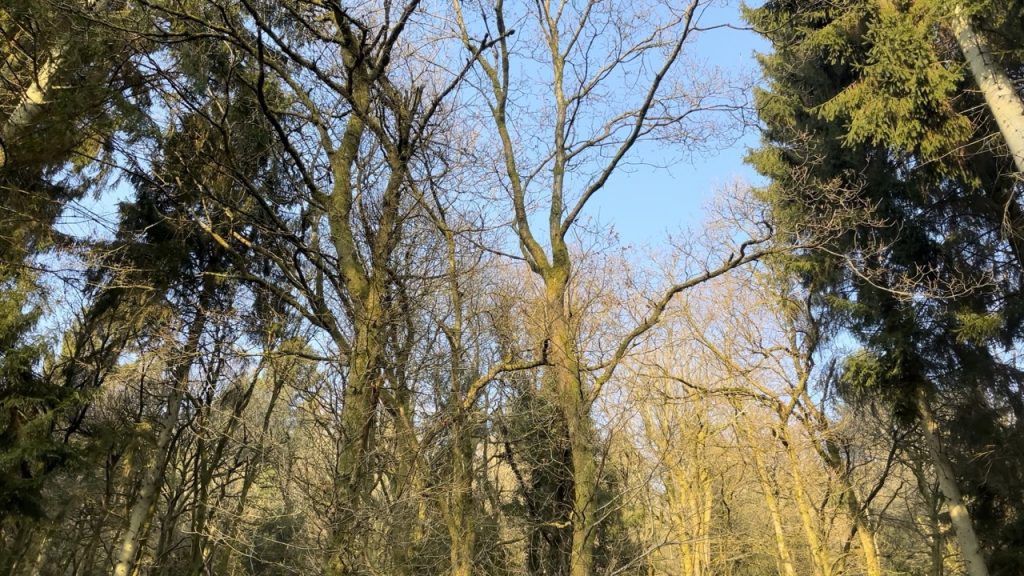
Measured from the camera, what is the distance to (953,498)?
8664 mm

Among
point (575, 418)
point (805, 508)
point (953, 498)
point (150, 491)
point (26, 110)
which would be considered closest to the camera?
point (575, 418)

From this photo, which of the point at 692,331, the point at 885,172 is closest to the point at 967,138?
the point at 885,172

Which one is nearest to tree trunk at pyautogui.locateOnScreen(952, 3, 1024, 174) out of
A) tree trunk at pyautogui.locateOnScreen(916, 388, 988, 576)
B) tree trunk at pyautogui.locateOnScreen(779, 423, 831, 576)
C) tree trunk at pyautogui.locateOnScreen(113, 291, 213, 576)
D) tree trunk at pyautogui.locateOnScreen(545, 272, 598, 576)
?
tree trunk at pyautogui.locateOnScreen(916, 388, 988, 576)

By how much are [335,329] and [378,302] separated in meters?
0.38

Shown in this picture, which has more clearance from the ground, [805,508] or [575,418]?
[805,508]

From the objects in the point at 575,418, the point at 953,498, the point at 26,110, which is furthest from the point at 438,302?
the point at 953,498

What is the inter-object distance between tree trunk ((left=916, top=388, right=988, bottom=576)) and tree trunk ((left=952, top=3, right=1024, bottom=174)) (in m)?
4.14

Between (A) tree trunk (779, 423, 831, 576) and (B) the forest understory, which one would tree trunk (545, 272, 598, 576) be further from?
(A) tree trunk (779, 423, 831, 576)

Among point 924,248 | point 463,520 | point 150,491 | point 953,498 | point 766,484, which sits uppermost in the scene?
point 924,248

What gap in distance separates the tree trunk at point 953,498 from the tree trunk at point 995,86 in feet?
13.6

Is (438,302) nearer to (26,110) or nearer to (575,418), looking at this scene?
(575,418)

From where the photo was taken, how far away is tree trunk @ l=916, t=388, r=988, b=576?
8.14 meters

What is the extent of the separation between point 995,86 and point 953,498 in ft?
19.4

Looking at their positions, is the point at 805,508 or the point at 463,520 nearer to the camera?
the point at 463,520
